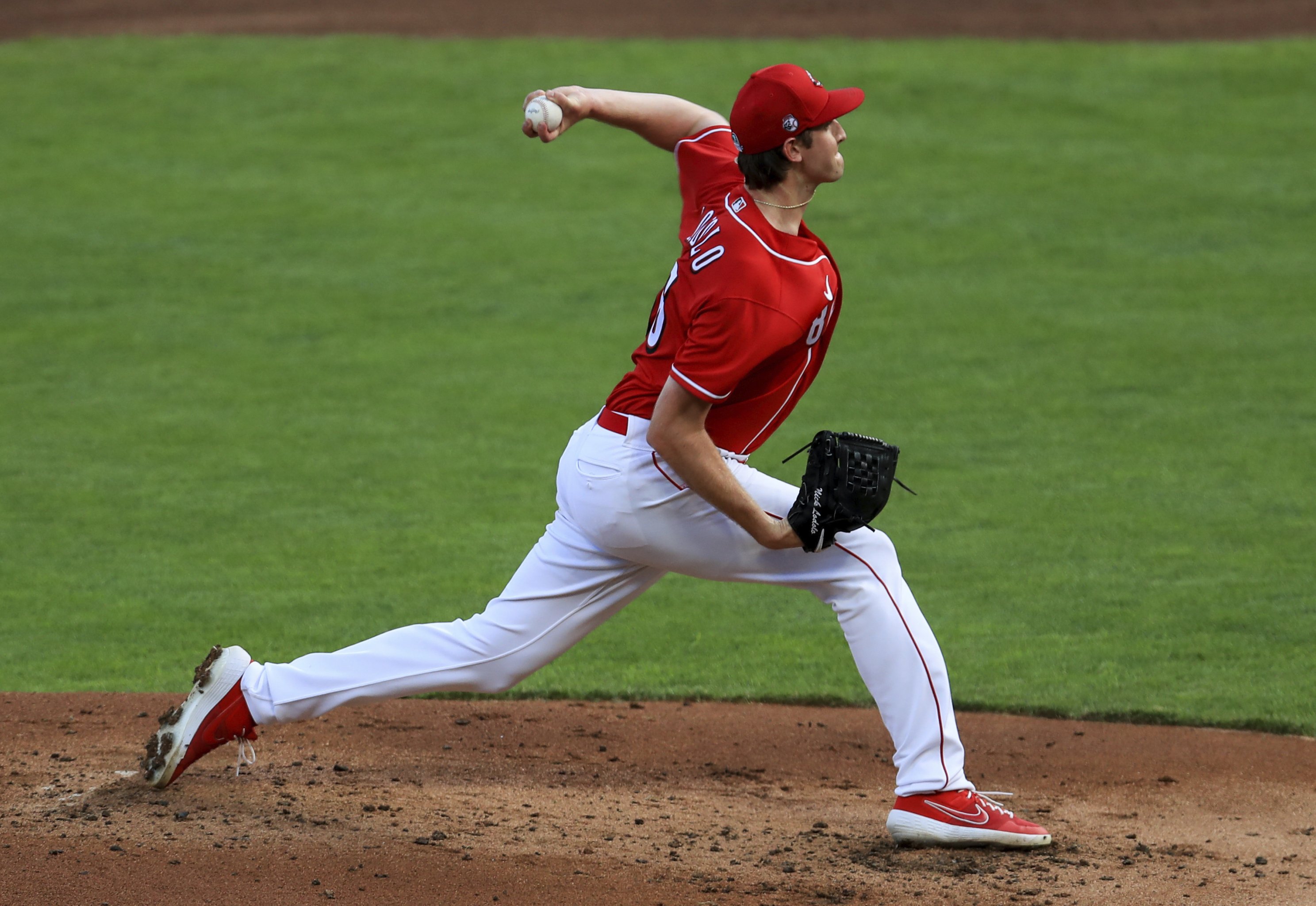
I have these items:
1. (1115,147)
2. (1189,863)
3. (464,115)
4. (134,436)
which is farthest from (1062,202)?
(1189,863)

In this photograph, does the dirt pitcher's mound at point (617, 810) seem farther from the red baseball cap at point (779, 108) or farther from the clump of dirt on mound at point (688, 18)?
the clump of dirt on mound at point (688, 18)

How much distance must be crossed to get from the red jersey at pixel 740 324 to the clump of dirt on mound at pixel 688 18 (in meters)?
13.9

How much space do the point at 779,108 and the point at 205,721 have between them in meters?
2.09

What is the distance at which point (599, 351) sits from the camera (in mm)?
10078

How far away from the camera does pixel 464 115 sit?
600 inches

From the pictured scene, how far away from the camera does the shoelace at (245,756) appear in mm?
4246

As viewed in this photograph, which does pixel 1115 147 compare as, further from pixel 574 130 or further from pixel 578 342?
pixel 578 342

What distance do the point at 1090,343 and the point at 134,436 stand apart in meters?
5.85

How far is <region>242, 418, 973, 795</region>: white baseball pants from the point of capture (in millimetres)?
3684

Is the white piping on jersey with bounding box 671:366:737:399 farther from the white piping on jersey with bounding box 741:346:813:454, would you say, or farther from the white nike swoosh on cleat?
the white nike swoosh on cleat

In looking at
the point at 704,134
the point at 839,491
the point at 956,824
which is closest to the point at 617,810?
the point at 956,824

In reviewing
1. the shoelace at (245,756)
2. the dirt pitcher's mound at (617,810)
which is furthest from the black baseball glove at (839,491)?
the shoelace at (245,756)

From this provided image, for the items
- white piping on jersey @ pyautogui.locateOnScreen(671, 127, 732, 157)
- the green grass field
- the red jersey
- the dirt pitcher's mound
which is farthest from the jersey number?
the green grass field

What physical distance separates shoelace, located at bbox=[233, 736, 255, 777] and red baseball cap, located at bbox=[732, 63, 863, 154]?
2081mm
